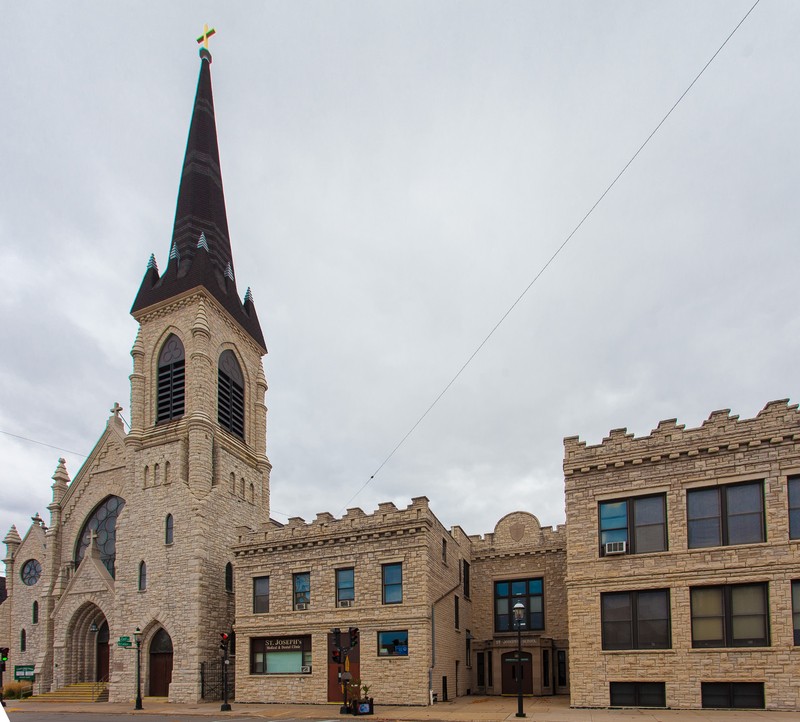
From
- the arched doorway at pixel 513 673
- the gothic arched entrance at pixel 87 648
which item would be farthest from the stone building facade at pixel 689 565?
the gothic arched entrance at pixel 87 648

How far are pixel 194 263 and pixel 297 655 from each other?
72.7ft

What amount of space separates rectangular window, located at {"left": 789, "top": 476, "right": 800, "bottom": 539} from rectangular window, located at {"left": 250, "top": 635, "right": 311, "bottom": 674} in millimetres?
19204

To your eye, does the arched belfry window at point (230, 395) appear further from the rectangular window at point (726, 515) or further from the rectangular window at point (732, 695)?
the rectangular window at point (732, 695)

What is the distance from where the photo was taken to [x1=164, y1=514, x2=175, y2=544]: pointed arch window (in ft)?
111

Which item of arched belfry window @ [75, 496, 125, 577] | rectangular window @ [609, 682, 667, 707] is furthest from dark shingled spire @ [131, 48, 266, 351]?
rectangular window @ [609, 682, 667, 707]

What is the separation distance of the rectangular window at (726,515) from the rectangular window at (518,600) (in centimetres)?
1332

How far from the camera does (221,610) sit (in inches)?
1323

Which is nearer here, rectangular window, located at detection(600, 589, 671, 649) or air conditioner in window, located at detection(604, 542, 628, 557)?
rectangular window, located at detection(600, 589, 671, 649)

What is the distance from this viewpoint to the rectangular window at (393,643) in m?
27.1

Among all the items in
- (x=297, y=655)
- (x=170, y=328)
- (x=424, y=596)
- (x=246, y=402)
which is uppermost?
(x=170, y=328)

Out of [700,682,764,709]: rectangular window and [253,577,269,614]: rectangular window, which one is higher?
[253,577,269,614]: rectangular window

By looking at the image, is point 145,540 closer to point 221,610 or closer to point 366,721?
point 221,610

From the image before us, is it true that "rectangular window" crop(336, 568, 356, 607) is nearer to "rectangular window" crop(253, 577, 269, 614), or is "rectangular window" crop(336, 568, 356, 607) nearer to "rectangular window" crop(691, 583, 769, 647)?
"rectangular window" crop(253, 577, 269, 614)

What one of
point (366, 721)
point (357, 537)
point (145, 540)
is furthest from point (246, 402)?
point (366, 721)
